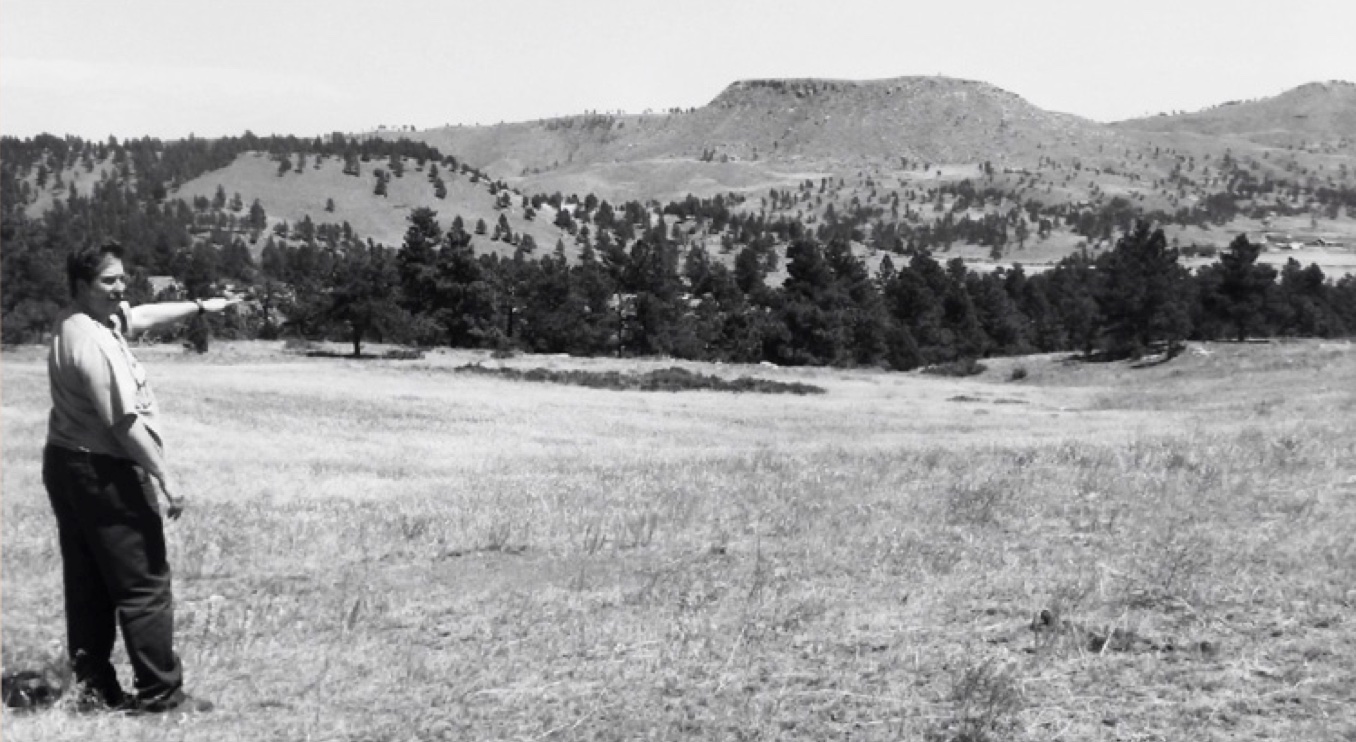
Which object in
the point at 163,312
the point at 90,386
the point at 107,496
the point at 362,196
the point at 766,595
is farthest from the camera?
the point at 362,196

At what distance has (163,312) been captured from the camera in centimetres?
783

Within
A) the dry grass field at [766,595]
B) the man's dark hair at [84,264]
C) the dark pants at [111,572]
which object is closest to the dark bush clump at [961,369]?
the dry grass field at [766,595]

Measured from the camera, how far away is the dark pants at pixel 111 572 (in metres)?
6.75

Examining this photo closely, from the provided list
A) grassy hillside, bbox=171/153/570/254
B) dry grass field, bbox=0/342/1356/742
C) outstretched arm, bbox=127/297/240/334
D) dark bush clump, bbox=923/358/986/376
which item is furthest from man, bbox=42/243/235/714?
grassy hillside, bbox=171/153/570/254

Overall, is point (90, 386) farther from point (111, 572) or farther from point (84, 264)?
point (111, 572)

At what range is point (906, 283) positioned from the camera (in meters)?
91.9

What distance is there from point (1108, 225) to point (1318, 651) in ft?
634

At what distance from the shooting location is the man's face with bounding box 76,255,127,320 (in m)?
6.81

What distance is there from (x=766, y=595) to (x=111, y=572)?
16.4 ft

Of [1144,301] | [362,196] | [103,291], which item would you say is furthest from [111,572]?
[362,196]

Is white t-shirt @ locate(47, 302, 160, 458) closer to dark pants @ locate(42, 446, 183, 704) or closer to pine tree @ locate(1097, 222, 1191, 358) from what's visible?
dark pants @ locate(42, 446, 183, 704)

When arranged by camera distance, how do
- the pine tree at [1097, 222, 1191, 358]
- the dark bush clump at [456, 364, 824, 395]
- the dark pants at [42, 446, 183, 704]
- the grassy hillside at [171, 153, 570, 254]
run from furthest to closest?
the grassy hillside at [171, 153, 570, 254] → the pine tree at [1097, 222, 1191, 358] → the dark bush clump at [456, 364, 824, 395] → the dark pants at [42, 446, 183, 704]

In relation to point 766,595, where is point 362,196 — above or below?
above

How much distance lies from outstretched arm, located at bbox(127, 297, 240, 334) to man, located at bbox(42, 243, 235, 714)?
0.56 metres
